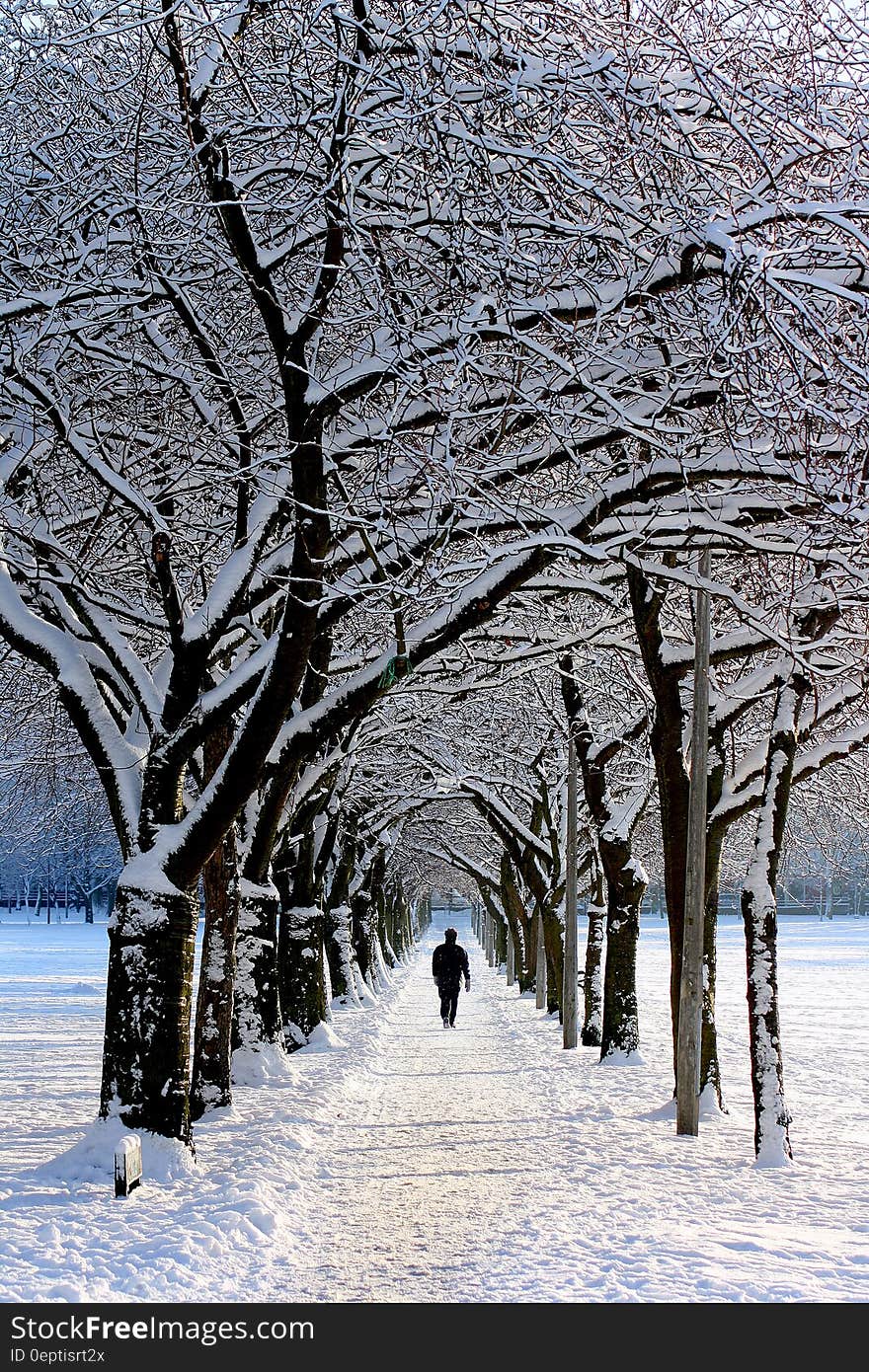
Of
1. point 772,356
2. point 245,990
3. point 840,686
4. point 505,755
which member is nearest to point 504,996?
point 505,755

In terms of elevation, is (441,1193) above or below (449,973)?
below

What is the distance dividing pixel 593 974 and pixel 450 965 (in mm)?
3235

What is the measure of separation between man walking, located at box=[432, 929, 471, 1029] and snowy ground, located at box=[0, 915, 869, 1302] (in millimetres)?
6206

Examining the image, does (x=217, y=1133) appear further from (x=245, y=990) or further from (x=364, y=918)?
(x=364, y=918)

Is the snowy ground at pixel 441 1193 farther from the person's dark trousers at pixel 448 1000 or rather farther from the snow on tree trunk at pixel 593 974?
the person's dark trousers at pixel 448 1000

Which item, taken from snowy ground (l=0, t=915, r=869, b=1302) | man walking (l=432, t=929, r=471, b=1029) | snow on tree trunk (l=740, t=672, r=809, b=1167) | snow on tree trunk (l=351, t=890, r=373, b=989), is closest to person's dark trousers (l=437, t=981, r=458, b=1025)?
man walking (l=432, t=929, r=471, b=1029)

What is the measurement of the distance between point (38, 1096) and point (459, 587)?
8084 millimetres

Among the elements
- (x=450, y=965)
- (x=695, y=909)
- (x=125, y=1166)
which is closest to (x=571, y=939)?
(x=450, y=965)

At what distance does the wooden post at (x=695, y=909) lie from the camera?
10.8 metres

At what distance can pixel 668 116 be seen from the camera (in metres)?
5.97

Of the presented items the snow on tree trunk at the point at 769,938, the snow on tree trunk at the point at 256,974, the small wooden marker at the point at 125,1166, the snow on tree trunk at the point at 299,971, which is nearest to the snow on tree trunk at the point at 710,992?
the snow on tree trunk at the point at 769,938

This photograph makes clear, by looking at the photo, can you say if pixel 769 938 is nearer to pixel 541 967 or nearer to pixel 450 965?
pixel 450 965

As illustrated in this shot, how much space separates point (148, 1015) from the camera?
28.6 ft

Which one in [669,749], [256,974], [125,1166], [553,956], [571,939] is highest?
[669,749]
